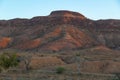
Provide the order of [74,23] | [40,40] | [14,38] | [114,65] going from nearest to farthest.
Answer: [114,65] → [40,40] → [14,38] → [74,23]

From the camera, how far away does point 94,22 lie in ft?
528

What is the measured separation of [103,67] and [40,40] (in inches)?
2766

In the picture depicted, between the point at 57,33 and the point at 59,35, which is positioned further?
the point at 57,33

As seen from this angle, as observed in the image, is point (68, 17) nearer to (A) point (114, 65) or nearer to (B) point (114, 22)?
(B) point (114, 22)

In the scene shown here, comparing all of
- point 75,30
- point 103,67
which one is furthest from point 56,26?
point 103,67

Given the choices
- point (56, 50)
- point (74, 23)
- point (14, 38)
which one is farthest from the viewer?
point (74, 23)

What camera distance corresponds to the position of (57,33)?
14250cm

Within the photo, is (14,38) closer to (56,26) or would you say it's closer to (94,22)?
(56,26)

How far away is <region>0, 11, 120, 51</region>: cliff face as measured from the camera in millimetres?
135000

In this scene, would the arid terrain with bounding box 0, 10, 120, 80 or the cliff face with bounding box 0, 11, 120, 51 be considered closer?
the arid terrain with bounding box 0, 10, 120, 80

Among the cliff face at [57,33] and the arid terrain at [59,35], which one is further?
the cliff face at [57,33]

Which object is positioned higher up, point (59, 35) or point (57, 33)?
point (57, 33)

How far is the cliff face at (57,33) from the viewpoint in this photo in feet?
443

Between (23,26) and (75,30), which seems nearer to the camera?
(75,30)
